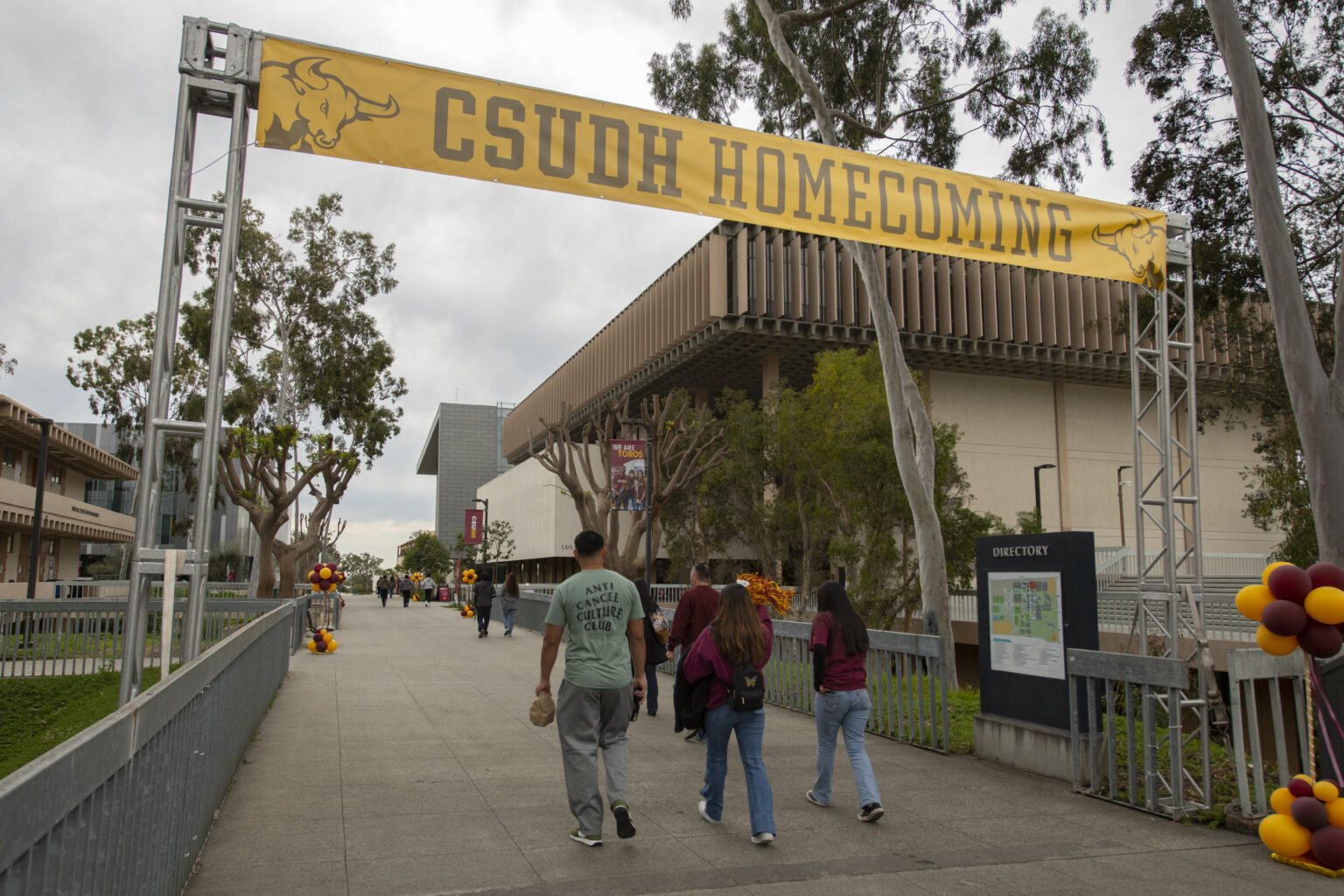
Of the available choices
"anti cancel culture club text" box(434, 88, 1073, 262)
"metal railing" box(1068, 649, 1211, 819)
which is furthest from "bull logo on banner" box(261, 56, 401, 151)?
"metal railing" box(1068, 649, 1211, 819)

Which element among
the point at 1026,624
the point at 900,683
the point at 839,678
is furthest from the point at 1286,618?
the point at 900,683

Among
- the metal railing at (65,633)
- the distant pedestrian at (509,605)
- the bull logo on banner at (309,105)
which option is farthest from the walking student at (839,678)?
the distant pedestrian at (509,605)

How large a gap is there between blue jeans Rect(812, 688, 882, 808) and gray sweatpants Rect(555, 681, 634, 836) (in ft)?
4.93

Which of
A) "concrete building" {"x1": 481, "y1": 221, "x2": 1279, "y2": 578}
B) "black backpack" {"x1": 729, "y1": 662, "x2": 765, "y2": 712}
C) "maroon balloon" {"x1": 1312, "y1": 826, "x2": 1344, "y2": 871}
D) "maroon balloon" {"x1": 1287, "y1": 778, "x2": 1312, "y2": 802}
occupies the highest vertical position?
"concrete building" {"x1": 481, "y1": 221, "x2": 1279, "y2": 578}

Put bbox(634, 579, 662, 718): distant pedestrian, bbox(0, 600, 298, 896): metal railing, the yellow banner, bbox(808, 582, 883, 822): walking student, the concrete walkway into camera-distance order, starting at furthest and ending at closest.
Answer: bbox(634, 579, 662, 718): distant pedestrian → the yellow banner → bbox(808, 582, 883, 822): walking student → the concrete walkway → bbox(0, 600, 298, 896): metal railing

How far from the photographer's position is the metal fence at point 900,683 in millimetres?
8578

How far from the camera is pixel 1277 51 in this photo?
15836 millimetres

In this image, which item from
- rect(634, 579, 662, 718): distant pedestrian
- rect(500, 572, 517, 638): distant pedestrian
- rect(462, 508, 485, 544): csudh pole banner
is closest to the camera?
rect(634, 579, 662, 718): distant pedestrian

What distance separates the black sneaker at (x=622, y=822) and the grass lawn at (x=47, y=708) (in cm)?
733

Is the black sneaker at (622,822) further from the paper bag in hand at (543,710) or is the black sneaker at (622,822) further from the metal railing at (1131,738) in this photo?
A: the metal railing at (1131,738)

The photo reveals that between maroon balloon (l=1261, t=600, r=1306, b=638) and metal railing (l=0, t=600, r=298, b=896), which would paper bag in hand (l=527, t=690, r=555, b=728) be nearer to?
metal railing (l=0, t=600, r=298, b=896)

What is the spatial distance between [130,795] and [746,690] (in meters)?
3.33

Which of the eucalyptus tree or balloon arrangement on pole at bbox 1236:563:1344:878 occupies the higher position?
the eucalyptus tree

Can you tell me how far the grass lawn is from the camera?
1171cm
